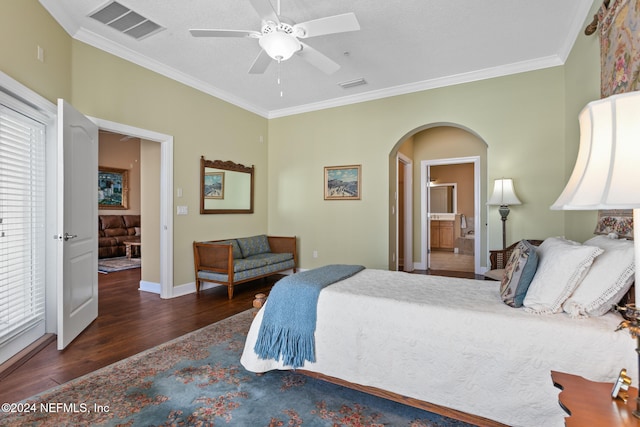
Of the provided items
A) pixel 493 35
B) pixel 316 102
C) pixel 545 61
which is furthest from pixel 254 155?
pixel 545 61

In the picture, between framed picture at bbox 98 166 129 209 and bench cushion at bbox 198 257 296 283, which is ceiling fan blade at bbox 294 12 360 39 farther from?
framed picture at bbox 98 166 129 209

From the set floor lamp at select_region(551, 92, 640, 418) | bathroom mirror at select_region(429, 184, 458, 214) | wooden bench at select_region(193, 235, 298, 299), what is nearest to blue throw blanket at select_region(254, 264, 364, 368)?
floor lamp at select_region(551, 92, 640, 418)

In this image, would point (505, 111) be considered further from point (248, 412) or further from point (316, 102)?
point (248, 412)

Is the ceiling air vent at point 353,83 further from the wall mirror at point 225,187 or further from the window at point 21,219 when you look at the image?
the window at point 21,219

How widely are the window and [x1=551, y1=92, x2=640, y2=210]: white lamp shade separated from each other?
3.45 m

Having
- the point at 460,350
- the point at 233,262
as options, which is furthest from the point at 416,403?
the point at 233,262

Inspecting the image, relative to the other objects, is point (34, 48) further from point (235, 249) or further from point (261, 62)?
point (235, 249)

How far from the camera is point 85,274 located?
3.12 metres

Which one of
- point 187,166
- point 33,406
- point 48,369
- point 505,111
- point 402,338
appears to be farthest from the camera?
point 187,166

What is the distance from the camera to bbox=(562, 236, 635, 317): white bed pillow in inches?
58.0

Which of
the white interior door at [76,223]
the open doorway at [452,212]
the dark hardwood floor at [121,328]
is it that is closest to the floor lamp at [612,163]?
the dark hardwood floor at [121,328]

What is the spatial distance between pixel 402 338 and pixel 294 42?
7.49ft

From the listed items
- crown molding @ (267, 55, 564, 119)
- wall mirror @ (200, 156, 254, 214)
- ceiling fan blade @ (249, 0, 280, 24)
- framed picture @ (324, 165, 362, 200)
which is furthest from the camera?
framed picture @ (324, 165, 362, 200)

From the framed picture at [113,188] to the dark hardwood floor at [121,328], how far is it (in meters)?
3.98
